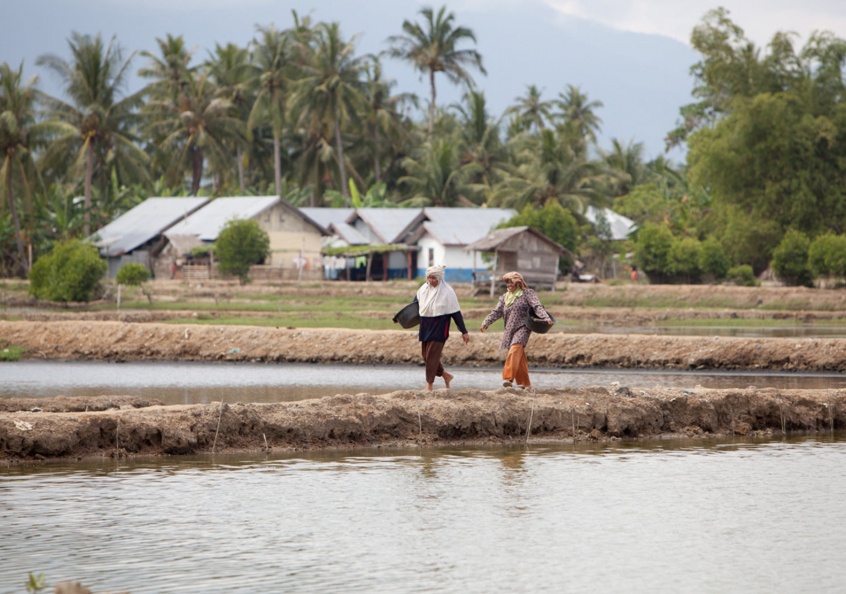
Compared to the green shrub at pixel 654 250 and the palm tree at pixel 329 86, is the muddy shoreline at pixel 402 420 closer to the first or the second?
the green shrub at pixel 654 250

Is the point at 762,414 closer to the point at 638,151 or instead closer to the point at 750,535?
the point at 750,535

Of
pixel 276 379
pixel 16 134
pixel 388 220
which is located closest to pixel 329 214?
pixel 388 220

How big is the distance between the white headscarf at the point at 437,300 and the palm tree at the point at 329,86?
158ft

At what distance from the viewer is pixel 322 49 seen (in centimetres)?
6091

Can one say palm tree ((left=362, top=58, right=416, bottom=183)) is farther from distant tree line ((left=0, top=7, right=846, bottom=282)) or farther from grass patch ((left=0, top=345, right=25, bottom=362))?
grass patch ((left=0, top=345, right=25, bottom=362))

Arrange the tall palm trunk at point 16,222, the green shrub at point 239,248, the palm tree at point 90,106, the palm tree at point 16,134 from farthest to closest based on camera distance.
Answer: the palm tree at point 90,106 → the green shrub at point 239,248 → the tall palm trunk at point 16,222 → the palm tree at point 16,134

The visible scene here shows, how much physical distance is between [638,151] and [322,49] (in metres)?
23.4

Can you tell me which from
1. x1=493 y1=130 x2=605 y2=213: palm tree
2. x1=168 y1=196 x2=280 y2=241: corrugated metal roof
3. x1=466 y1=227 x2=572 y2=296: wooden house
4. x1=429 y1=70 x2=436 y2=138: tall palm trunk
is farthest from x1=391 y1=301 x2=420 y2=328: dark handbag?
x1=429 y1=70 x2=436 y2=138: tall palm trunk

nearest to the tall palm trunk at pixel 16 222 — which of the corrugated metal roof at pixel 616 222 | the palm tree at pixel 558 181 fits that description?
the palm tree at pixel 558 181

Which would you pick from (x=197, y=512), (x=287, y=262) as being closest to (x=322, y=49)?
(x=287, y=262)

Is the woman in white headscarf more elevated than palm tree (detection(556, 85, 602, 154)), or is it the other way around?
palm tree (detection(556, 85, 602, 154))

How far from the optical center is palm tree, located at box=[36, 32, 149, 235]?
170ft

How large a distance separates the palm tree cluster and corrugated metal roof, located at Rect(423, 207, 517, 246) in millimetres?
970

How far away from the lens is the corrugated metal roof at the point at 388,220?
5534 centimetres
